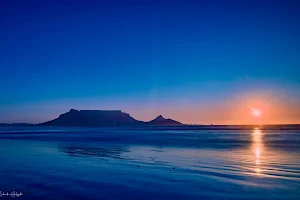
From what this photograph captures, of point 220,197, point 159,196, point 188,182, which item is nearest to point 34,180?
point 159,196

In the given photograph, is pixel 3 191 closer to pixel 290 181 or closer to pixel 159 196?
pixel 159 196

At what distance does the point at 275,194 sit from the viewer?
1012 centimetres

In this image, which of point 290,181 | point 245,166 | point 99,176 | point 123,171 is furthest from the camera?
point 245,166

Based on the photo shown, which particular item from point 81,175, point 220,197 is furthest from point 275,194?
point 81,175

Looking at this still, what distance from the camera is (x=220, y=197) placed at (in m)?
9.88

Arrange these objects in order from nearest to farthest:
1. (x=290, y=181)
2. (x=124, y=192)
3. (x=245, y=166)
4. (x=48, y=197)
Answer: (x=48, y=197), (x=124, y=192), (x=290, y=181), (x=245, y=166)

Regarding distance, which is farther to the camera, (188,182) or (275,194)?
(188,182)

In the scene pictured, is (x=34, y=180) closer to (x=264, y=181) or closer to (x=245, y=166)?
(x=264, y=181)

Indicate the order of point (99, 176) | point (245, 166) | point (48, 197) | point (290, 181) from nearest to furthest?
1. point (48, 197)
2. point (290, 181)
3. point (99, 176)
4. point (245, 166)

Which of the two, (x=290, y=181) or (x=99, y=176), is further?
(x=99, y=176)

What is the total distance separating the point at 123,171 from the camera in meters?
15.3

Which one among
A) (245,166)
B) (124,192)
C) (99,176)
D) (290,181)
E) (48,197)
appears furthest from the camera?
(245,166)

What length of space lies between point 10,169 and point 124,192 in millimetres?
9094

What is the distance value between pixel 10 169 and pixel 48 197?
7.82 m
